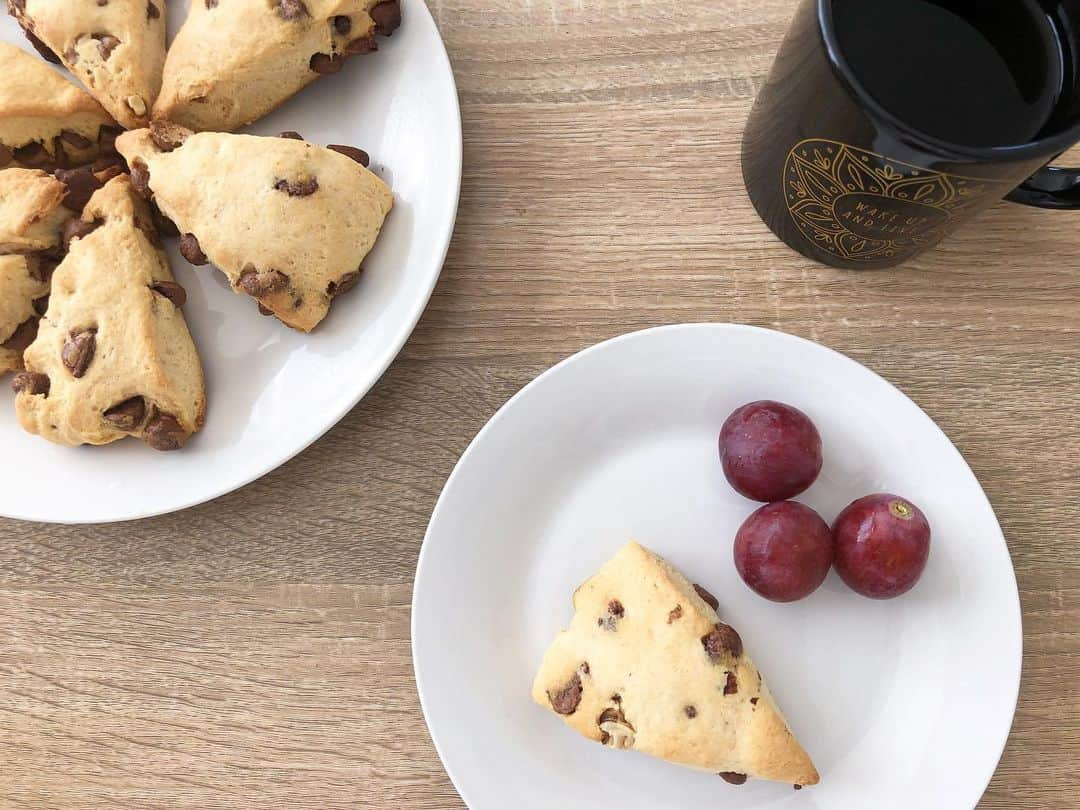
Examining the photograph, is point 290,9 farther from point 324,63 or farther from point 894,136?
point 894,136

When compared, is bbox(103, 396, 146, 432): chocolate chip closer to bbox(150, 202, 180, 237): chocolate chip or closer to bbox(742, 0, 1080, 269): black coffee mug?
bbox(150, 202, 180, 237): chocolate chip

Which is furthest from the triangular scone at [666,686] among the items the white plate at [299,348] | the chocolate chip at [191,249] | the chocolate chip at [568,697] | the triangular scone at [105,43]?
the triangular scone at [105,43]

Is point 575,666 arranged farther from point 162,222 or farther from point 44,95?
point 44,95

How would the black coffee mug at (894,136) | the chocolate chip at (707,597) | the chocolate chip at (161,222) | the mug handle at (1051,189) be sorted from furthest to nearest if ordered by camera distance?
the chocolate chip at (161,222), the chocolate chip at (707,597), the mug handle at (1051,189), the black coffee mug at (894,136)

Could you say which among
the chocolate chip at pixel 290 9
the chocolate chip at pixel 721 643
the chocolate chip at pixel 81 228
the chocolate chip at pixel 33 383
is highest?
the chocolate chip at pixel 290 9

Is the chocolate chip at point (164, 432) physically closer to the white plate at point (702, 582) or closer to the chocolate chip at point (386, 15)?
the white plate at point (702, 582)

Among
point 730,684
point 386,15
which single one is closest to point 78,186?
point 386,15

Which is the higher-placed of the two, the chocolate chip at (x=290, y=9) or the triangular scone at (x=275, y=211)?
the chocolate chip at (x=290, y=9)

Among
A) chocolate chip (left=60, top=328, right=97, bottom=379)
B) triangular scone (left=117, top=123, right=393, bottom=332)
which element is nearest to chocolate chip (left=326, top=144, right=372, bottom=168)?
triangular scone (left=117, top=123, right=393, bottom=332)
